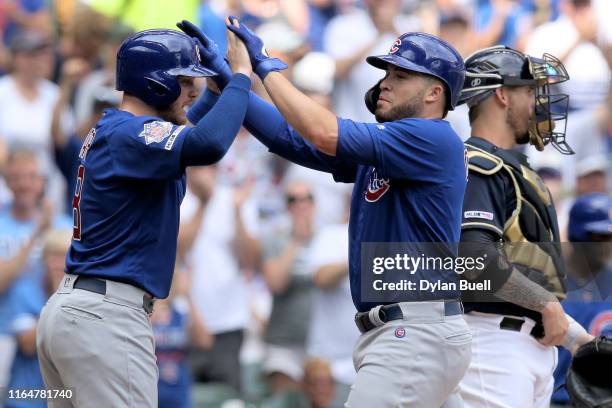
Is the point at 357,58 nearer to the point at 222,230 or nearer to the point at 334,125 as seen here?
the point at 222,230

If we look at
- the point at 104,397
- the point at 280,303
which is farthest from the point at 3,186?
the point at 104,397

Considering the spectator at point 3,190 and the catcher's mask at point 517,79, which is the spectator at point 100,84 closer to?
the spectator at point 3,190

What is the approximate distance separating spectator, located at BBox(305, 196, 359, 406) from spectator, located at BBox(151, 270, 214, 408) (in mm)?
791

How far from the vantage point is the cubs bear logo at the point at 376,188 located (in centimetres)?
474

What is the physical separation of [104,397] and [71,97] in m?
4.09

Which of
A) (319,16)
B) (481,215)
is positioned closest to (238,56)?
(481,215)

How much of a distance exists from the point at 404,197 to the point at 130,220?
1.18m

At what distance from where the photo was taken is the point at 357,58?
346 inches

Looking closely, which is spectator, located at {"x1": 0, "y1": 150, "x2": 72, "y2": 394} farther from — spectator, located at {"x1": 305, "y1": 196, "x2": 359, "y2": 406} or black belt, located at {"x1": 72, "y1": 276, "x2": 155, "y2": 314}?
black belt, located at {"x1": 72, "y1": 276, "x2": 155, "y2": 314}

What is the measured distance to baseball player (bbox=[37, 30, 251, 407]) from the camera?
4.41m

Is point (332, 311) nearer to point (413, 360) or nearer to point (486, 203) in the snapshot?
point (486, 203)

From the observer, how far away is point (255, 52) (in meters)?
4.80

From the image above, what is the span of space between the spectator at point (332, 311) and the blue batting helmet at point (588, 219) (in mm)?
1677

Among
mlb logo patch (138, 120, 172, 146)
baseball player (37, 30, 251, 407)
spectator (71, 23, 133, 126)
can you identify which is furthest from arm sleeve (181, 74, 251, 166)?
spectator (71, 23, 133, 126)
